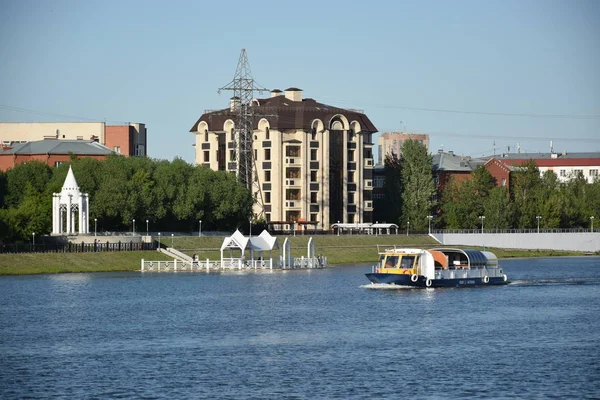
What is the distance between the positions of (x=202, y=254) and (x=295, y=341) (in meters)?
86.1

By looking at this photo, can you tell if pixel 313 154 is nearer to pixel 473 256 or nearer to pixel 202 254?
pixel 202 254

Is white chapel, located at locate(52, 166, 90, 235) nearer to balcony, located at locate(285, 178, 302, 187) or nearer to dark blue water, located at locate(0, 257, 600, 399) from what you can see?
dark blue water, located at locate(0, 257, 600, 399)

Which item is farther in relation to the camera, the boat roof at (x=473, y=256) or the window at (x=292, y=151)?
the window at (x=292, y=151)

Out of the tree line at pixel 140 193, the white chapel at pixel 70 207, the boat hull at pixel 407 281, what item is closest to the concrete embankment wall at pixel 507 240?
the tree line at pixel 140 193

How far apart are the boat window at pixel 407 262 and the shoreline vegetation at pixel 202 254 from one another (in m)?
39.2

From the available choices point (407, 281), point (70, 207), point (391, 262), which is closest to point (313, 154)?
point (70, 207)

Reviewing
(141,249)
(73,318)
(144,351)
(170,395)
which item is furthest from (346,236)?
(170,395)

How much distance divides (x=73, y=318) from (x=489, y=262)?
49.0 metres

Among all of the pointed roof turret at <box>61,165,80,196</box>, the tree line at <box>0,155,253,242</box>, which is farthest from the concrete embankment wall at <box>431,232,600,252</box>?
the pointed roof turret at <box>61,165,80,196</box>

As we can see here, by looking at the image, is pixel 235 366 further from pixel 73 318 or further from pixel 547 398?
pixel 73 318

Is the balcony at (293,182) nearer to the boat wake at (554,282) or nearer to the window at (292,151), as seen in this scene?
the window at (292,151)

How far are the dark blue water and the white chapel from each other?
3471 cm

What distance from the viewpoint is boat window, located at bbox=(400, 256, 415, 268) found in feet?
358

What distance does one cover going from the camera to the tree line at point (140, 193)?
15588cm
